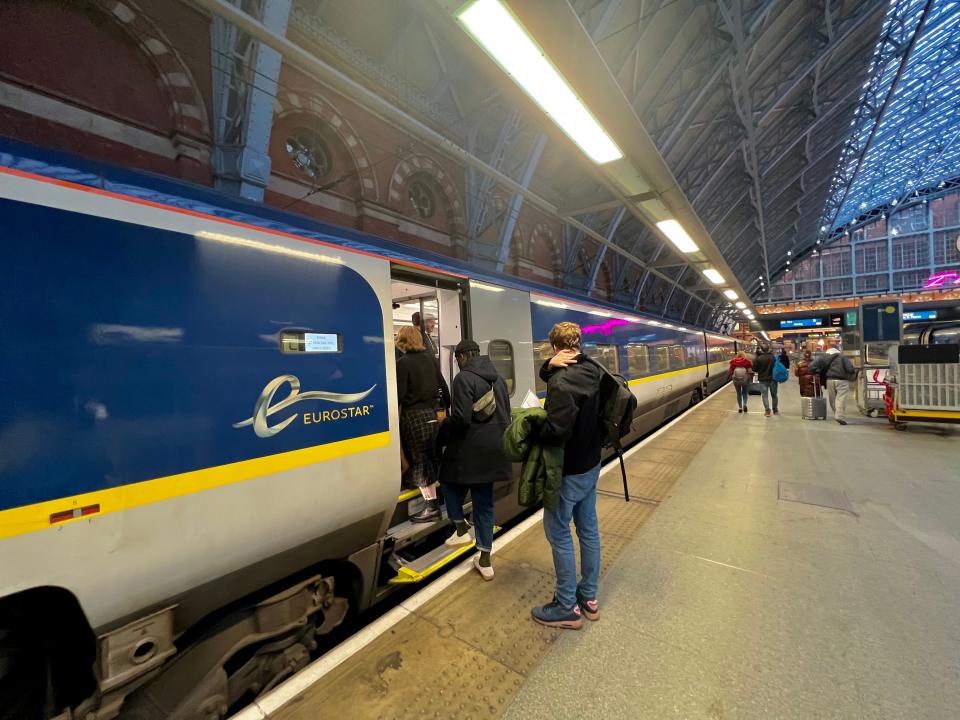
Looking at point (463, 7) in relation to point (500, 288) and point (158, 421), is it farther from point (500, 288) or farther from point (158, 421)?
point (158, 421)

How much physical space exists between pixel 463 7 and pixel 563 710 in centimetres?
384

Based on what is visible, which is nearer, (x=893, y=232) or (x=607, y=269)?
(x=607, y=269)

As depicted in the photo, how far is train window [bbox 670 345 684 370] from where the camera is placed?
995 centimetres

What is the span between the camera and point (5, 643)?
1499mm

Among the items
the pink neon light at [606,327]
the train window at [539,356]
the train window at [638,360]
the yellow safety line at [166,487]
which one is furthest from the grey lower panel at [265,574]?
the train window at [638,360]

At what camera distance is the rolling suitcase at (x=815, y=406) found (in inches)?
328

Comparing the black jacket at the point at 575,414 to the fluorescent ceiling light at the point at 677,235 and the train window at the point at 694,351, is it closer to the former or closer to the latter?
the fluorescent ceiling light at the point at 677,235

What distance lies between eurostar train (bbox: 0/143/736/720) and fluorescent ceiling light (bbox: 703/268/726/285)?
1087 cm

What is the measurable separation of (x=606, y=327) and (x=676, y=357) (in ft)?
16.1

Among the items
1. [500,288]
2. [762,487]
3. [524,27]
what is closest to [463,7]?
[524,27]

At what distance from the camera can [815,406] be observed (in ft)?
27.3

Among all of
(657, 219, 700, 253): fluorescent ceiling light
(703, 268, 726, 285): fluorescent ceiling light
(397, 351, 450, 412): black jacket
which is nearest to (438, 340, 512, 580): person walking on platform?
(397, 351, 450, 412): black jacket

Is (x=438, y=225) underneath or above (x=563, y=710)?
above

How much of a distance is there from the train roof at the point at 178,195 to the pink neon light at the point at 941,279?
175ft
